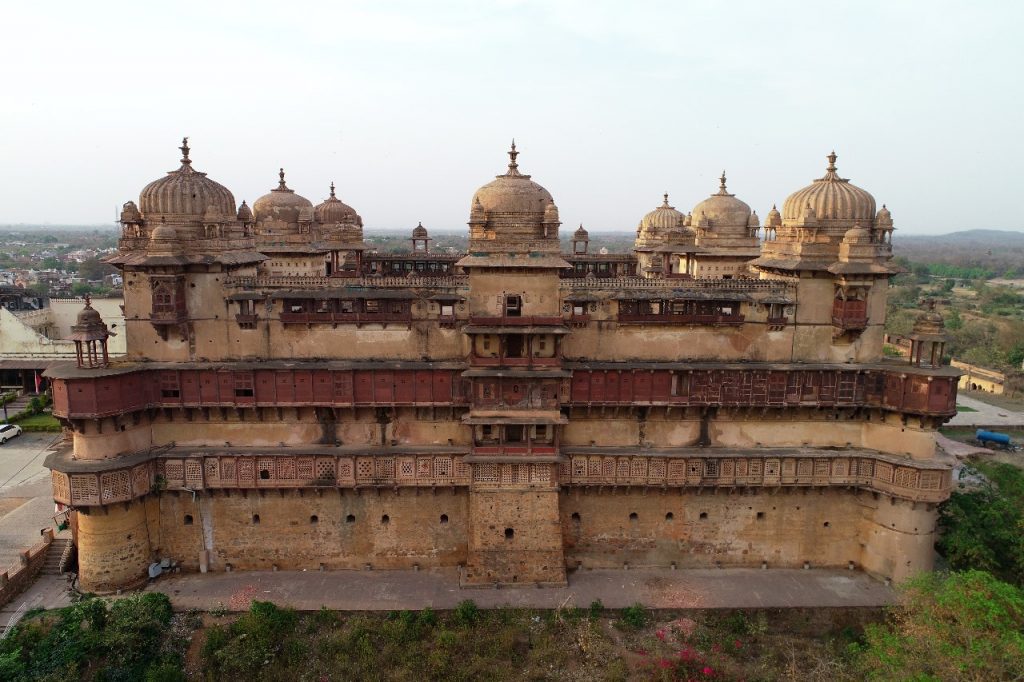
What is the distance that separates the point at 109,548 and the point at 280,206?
17202mm

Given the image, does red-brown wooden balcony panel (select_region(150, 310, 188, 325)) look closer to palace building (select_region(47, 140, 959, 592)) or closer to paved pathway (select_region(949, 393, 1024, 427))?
palace building (select_region(47, 140, 959, 592))

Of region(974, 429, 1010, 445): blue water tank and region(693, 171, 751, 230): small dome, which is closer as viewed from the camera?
region(693, 171, 751, 230): small dome

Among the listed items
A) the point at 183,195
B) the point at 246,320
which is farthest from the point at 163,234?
the point at 246,320

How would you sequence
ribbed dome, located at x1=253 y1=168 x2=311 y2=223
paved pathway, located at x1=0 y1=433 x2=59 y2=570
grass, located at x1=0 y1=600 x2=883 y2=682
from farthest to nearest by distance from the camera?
ribbed dome, located at x1=253 y1=168 x2=311 y2=223 < paved pathway, located at x1=0 y1=433 x2=59 y2=570 < grass, located at x1=0 y1=600 x2=883 y2=682

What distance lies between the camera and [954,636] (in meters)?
16.8

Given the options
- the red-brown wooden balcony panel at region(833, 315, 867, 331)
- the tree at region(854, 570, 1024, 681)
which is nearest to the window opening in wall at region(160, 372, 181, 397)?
the tree at region(854, 570, 1024, 681)

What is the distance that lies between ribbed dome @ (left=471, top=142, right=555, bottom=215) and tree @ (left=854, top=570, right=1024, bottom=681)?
15305mm

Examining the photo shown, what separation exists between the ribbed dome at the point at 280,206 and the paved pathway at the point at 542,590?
16920mm

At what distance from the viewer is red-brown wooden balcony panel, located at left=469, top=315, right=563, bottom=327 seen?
22.7 meters

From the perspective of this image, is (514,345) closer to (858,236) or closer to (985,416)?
(858,236)

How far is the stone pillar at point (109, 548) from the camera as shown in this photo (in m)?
22.9

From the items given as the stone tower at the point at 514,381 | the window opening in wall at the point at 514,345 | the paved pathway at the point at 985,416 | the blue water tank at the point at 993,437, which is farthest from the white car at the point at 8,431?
the blue water tank at the point at 993,437

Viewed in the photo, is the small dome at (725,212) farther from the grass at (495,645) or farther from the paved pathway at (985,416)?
the paved pathway at (985,416)

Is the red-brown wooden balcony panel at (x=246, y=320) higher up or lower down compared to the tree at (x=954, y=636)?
higher up
